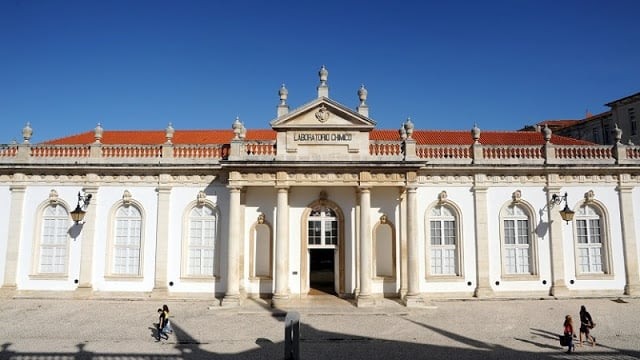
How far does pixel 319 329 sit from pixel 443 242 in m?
6.84

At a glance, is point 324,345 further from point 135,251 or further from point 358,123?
point 135,251

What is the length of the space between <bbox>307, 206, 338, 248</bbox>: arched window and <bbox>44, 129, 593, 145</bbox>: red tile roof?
5273 mm

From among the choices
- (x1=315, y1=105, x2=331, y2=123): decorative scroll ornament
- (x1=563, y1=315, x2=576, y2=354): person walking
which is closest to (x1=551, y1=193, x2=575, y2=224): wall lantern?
(x1=563, y1=315, x2=576, y2=354): person walking

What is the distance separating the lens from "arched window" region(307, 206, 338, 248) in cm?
1686

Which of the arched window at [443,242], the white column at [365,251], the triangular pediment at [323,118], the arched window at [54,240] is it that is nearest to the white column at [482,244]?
the arched window at [443,242]

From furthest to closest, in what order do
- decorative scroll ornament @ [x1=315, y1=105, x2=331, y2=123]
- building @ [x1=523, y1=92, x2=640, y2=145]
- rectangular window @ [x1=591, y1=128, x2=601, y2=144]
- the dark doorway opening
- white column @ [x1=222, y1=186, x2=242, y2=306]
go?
1. rectangular window @ [x1=591, y1=128, x2=601, y2=144]
2. building @ [x1=523, y1=92, x2=640, y2=145]
3. the dark doorway opening
4. decorative scroll ornament @ [x1=315, y1=105, x2=331, y2=123]
5. white column @ [x1=222, y1=186, x2=242, y2=306]

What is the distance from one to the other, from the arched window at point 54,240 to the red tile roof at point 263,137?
4.34 meters

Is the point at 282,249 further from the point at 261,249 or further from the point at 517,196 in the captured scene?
the point at 517,196

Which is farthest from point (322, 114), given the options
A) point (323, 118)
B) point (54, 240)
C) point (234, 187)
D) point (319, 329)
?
point (54, 240)

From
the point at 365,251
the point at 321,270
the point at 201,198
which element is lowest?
the point at 321,270

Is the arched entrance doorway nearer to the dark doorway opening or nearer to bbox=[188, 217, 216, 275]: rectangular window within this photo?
the dark doorway opening

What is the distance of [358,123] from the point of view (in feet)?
52.6

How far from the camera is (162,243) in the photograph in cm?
1658

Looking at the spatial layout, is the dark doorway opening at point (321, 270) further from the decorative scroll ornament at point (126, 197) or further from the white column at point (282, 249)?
the decorative scroll ornament at point (126, 197)
